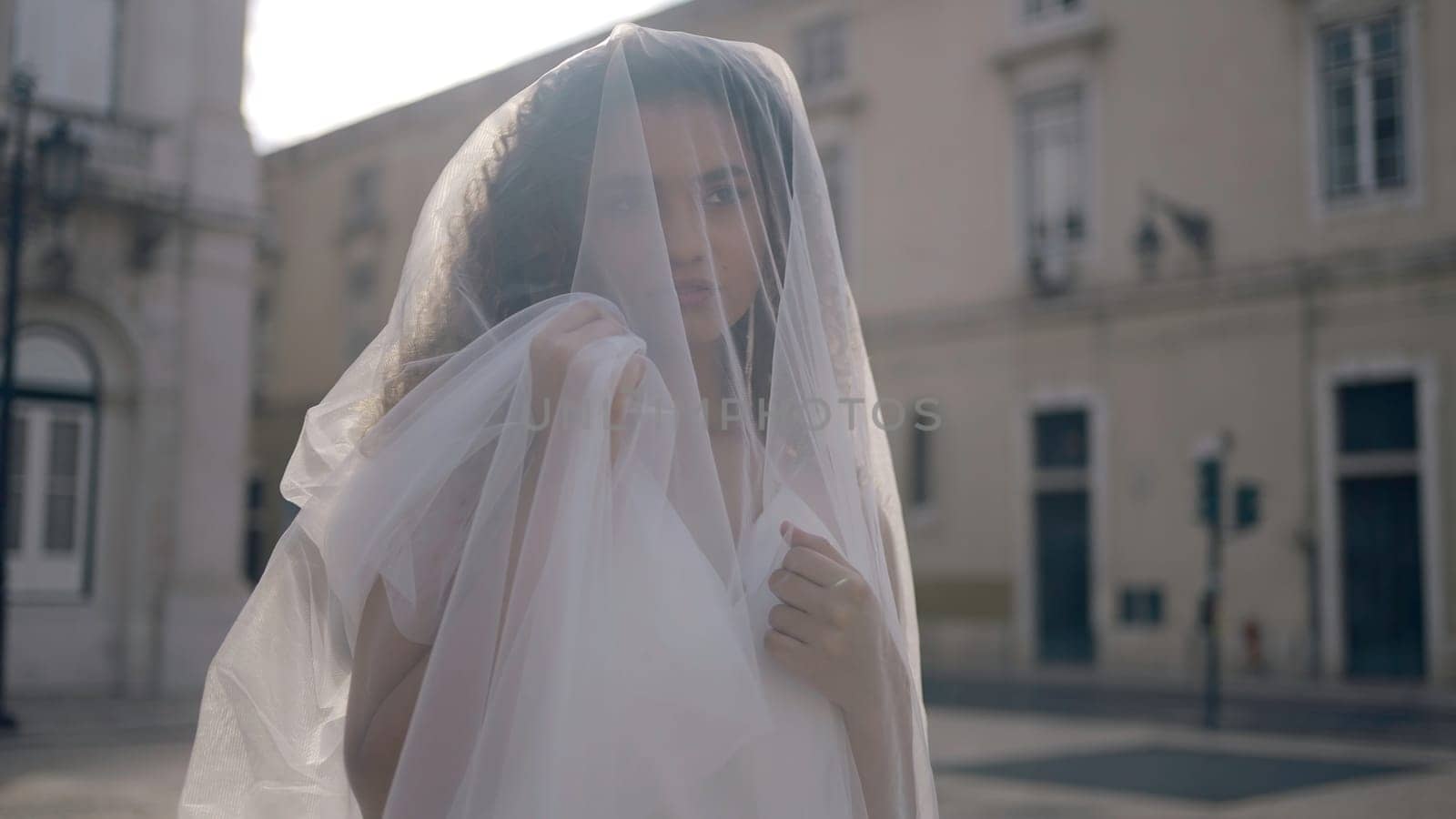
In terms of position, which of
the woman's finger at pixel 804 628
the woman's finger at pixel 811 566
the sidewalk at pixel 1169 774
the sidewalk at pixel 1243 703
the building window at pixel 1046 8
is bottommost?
the sidewalk at pixel 1243 703

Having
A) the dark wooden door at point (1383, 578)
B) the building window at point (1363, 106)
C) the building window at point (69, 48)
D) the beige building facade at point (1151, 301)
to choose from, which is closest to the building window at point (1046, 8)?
the beige building facade at point (1151, 301)

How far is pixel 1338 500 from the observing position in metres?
16.7

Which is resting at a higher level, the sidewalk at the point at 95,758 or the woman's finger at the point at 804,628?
the woman's finger at the point at 804,628

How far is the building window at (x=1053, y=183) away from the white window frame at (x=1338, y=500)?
4.14 meters

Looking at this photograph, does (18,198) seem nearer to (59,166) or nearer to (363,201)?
(59,166)

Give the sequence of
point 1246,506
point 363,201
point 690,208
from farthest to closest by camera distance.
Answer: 1. point 363,201
2. point 1246,506
3. point 690,208

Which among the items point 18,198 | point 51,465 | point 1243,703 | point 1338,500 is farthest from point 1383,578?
point 18,198

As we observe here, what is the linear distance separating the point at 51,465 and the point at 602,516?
1320cm

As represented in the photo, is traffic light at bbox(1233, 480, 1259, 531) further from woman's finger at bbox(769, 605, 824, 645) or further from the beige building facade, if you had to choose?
woman's finger at bbox(769, 605, 824, 645)

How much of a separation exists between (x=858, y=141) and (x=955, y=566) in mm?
6849

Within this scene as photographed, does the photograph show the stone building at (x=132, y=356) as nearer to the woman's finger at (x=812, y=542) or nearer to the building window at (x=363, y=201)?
the building window at (x=363, y=201)

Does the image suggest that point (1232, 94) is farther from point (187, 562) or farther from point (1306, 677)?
point (187, 562)

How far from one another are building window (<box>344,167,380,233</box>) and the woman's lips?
25663 millimetres

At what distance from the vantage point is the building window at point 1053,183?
1973 centimetres
